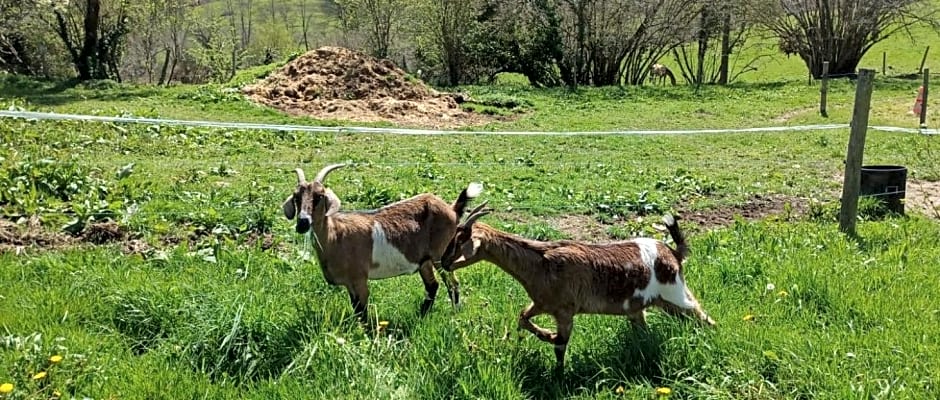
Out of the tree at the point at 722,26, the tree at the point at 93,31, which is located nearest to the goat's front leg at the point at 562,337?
the tree at the point at 93,31

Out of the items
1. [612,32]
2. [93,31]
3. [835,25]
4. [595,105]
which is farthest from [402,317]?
[835,25]

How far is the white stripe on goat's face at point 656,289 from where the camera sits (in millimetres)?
4062

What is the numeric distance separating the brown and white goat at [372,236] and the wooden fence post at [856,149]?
380cm

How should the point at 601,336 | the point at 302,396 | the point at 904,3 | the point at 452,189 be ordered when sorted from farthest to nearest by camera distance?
the point at 904,3 → the point at 452,189 → the point at 601,336 → the point at 302,396

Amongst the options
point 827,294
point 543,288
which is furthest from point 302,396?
point 827,294

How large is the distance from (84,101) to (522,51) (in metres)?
16.8

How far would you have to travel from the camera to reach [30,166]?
737cm

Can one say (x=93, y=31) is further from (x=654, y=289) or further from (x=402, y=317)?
(x=654, y=289)

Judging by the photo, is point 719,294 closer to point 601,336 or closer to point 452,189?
point 601,336

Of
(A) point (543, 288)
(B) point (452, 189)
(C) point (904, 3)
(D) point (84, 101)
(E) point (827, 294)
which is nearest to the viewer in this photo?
(A) point (543, 288)

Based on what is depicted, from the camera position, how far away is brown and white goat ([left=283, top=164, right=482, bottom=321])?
430cm

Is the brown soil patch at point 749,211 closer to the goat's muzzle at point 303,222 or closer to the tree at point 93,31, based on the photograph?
the goat's muzzle at point 303,222

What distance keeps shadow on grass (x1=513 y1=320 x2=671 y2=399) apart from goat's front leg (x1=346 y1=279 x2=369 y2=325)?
0.96 metres

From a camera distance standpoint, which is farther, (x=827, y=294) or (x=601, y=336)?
(x=827, y=294)
